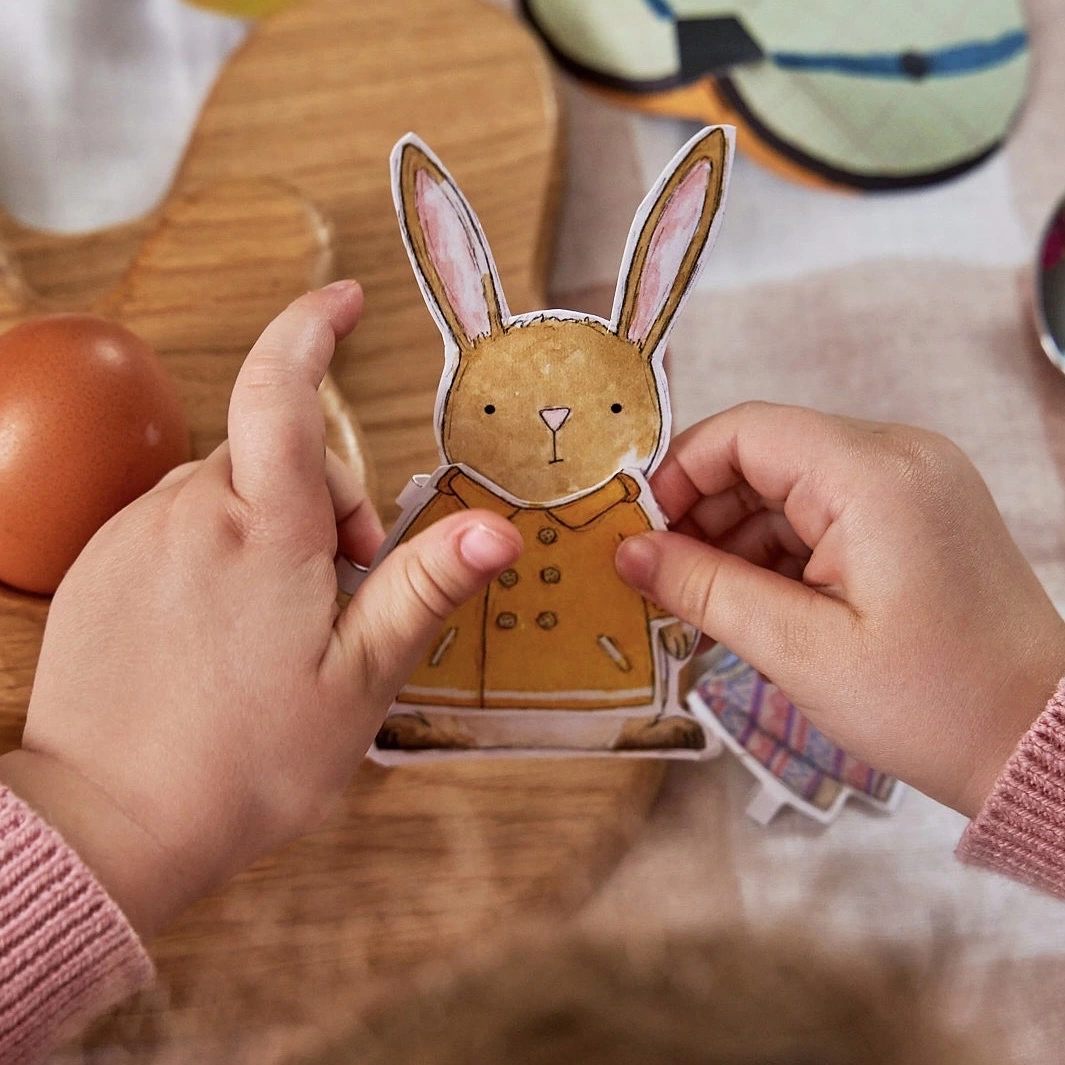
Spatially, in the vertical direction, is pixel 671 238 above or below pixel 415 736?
above

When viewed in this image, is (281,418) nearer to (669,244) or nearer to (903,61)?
(669,244)

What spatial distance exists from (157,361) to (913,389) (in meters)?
0.61

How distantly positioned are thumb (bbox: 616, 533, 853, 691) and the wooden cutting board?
17 centimetres

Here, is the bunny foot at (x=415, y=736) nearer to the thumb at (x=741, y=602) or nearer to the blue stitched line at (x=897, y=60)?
the thumb at (x=741, y=602)

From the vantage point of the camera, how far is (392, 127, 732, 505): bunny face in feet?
1.78

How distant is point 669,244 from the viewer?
1.80ft

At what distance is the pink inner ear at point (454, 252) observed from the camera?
0.55m

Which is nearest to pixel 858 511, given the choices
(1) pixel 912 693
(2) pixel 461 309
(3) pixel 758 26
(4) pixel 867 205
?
(1) pixel 912 693

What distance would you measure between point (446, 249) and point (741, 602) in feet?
0.81

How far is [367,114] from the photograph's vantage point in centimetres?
84

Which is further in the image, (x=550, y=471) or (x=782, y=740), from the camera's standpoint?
(x=782, y=740)

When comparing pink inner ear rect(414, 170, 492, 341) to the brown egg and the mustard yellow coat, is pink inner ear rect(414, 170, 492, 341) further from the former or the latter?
the brown egg

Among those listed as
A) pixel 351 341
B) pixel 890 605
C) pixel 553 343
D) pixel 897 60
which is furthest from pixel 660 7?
pixel 890 605

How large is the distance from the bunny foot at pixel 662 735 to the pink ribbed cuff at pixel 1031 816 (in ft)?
0.57
